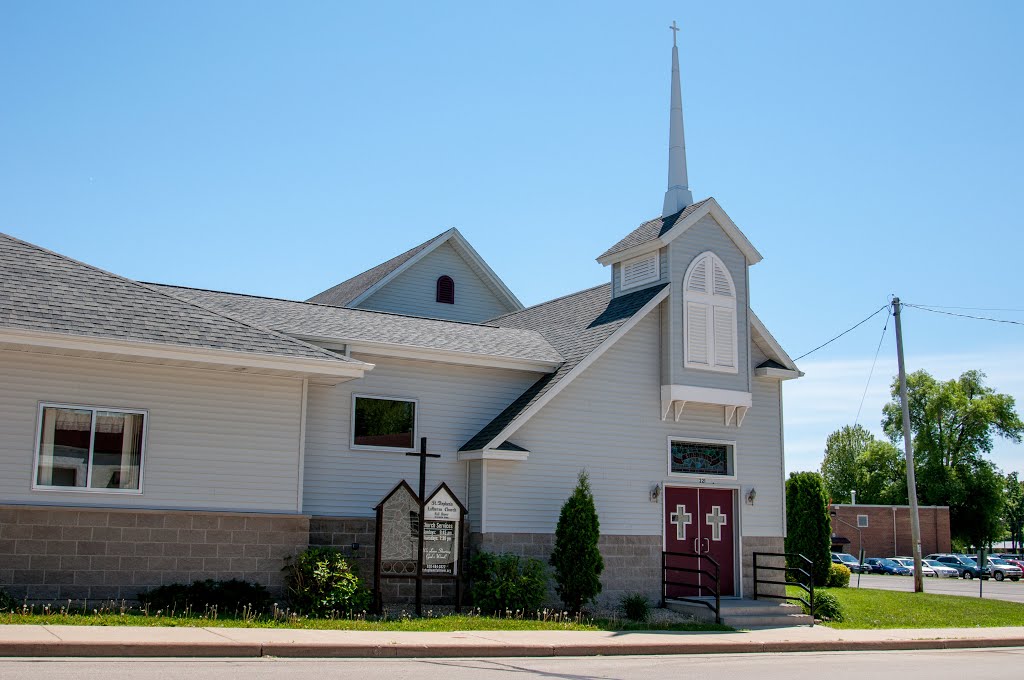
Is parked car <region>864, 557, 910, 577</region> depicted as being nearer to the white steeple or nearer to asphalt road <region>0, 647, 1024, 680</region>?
the white steeple

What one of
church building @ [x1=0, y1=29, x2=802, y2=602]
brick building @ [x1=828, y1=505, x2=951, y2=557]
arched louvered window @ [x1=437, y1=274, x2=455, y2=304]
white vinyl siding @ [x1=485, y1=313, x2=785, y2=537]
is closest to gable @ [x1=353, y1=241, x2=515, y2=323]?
arched louvered window @ [x1=437, y1=274, x2=455, y2=304]

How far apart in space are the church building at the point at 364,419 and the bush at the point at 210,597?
0.34 m

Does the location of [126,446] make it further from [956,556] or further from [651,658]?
[956,556]

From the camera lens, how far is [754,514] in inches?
→ 891

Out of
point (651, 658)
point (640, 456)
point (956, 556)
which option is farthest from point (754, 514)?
point (956, 556)

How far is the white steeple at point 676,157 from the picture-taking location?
25938 mm

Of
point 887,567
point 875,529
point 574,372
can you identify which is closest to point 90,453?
point 574,372

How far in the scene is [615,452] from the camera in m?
21.0

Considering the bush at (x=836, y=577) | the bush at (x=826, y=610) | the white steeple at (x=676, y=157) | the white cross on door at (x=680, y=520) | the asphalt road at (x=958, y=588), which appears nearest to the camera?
the bush at (x=826, y=610)

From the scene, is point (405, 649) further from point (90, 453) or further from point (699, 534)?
point (699, 534)

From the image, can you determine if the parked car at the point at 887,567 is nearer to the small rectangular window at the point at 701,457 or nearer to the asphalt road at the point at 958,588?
the asphalt road at the point at 958,588

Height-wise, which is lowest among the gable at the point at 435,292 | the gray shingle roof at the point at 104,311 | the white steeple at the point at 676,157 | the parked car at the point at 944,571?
the parked car at the point at 944,571

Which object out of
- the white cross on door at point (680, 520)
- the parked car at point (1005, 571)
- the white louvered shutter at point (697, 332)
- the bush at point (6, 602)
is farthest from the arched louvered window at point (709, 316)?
the parked car at point (1005, 571)

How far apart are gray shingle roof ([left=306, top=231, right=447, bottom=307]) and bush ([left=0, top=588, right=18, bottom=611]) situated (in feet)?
53.6
